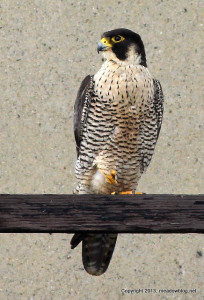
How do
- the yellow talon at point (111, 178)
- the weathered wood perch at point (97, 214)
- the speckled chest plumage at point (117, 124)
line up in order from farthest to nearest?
the yellow talon at point (111, 178)
the speckled chest plumage at point (117, 124)
the weathered wood perch at point (97, 214)

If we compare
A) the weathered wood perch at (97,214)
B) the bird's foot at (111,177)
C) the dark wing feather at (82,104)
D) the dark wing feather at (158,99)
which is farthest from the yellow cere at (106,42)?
the weathered wood perch at (97,214)

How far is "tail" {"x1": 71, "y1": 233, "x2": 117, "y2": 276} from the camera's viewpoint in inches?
99.5

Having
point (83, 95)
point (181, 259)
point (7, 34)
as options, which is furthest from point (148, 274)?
point (7, 34)

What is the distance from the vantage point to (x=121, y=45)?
2.56 m

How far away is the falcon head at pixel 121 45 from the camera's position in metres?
2.56

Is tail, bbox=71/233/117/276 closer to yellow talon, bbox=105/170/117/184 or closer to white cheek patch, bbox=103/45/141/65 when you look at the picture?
yellow talon, bbox=105/170/117/184

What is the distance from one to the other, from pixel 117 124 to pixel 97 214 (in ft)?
2.78

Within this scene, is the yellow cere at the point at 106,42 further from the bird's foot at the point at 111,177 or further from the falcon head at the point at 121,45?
the bird's foot at the point at 111,177

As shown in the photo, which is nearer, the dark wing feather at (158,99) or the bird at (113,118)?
the bird at (113,118)

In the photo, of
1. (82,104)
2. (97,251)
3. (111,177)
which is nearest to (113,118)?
(82,104)

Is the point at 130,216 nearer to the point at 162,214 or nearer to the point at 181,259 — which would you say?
the point at 162,214

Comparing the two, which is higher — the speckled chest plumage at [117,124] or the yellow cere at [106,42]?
the yellow cere at [106,42]

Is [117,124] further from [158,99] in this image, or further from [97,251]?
[97,251]

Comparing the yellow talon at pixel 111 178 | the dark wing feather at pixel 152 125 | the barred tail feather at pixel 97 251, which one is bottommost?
the barred tail feather at pixel 97 251
